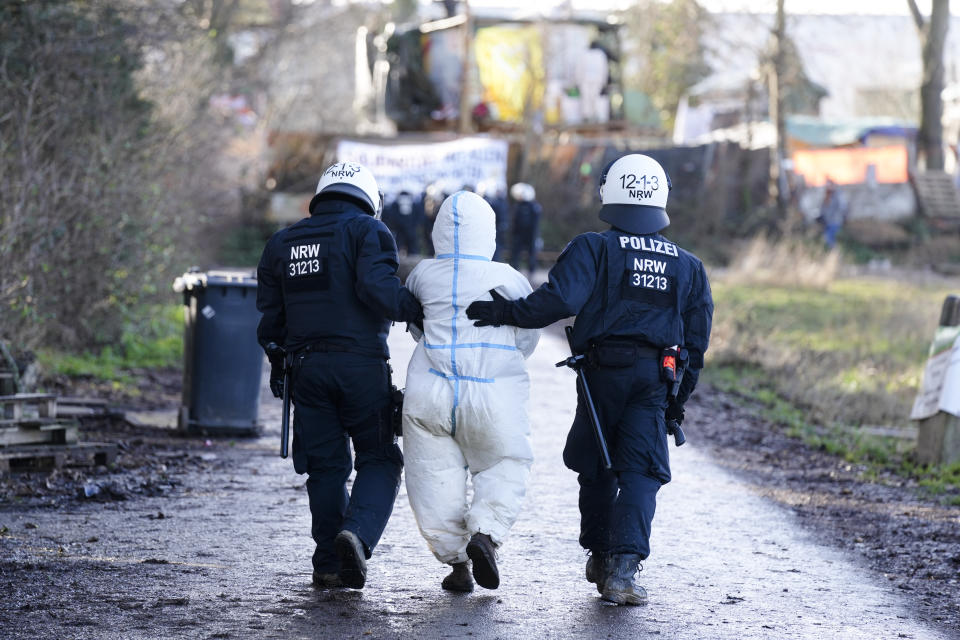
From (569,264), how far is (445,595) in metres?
1.58

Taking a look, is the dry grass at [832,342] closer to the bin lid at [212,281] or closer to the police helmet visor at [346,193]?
the bin lid at [212,281]

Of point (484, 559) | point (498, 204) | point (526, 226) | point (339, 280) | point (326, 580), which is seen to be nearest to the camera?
point (484, 559)

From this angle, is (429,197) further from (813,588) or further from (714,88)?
(714,88)

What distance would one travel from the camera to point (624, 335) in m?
6.38

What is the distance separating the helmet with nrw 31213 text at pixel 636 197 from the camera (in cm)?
650

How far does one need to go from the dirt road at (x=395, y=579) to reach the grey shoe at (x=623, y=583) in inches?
2.1

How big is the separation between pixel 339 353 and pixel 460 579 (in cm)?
115

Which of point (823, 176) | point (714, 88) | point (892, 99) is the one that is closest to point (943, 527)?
point (823, 176)

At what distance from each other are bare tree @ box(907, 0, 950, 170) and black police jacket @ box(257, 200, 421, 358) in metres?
34.3

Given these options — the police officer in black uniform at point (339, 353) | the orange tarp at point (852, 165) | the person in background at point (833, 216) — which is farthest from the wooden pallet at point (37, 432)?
the orange tarp at point (852, 165)

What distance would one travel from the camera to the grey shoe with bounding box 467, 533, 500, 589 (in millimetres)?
5934

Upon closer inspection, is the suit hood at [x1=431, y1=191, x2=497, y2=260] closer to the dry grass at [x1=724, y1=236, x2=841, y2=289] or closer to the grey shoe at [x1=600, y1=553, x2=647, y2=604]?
the grey shoe at [x1=600, y1=553, x2=647, y2=604]

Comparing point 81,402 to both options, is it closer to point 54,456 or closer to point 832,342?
point 54,456

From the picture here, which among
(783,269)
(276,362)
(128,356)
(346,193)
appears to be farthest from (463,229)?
(783,269)
